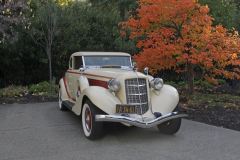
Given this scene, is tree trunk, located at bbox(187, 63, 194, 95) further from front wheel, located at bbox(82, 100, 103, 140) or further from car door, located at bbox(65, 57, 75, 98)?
front wheel, located at bbox(82, 100, 103, 140)

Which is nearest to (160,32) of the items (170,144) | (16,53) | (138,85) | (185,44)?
(185,44)

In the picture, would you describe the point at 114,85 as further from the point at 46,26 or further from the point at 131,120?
the point at 46,26

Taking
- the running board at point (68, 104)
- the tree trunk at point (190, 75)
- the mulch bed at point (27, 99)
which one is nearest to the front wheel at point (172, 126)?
the running board at point (68, 104)

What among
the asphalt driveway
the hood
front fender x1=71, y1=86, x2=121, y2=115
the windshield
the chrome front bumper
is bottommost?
the asphalt driveway

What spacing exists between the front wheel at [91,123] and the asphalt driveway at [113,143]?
137mm

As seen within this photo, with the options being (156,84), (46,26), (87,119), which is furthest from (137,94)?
(46,26)

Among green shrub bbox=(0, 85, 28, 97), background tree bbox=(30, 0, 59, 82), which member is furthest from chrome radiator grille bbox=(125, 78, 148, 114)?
background tree bbox=(30, 0, 59, 82)

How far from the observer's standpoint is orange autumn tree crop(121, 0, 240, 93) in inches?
429

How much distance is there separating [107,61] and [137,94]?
84.1 inches

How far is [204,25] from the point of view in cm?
1111

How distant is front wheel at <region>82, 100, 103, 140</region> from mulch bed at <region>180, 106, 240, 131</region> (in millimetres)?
3045

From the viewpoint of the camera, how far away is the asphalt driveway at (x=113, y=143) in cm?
651

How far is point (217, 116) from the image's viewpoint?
9.94 metres

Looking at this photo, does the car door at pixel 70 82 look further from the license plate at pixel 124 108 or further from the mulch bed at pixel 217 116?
the mulch bed at pixel 217 116
